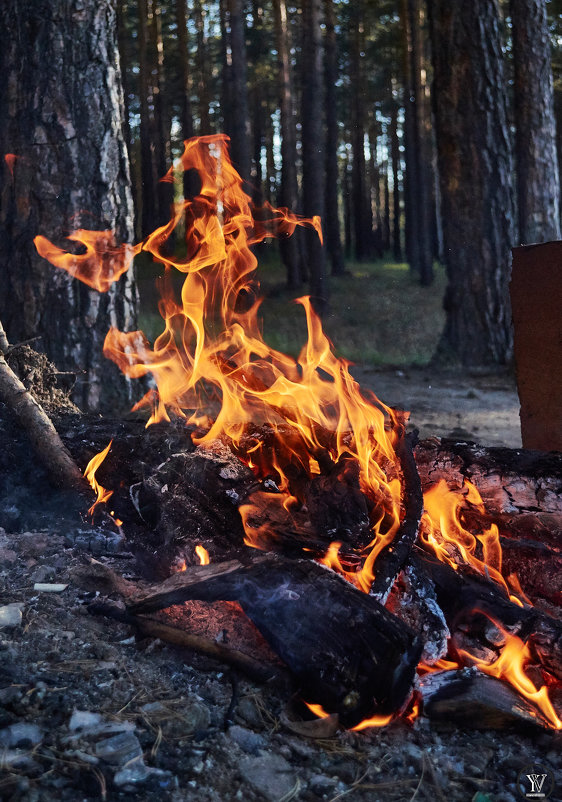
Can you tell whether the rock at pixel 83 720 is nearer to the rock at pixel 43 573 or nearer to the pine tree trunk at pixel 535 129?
the rock at pixel 43 573

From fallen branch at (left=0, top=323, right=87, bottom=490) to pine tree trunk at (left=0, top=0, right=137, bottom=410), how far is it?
5.69 ft

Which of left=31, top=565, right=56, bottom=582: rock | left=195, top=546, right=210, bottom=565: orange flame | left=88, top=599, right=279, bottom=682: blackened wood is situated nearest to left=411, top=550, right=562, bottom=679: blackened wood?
left=88, top=599, right=279, bottom=682: blackened wood

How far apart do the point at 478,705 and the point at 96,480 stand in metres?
2.25

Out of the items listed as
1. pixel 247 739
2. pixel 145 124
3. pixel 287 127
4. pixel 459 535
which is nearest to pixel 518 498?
pixel 459 535

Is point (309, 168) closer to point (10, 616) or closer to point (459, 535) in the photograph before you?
point (459, 535)

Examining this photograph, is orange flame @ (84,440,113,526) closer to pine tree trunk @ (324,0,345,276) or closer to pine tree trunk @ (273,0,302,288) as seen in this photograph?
pine tree trunk @ (273,0,302,288)

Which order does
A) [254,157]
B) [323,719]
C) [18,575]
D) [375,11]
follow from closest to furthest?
[323,719] < [18,575] < [375,11] < [254,157]

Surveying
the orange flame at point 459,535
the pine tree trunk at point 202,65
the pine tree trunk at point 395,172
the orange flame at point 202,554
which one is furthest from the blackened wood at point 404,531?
the pine tree trunk at point 395,172

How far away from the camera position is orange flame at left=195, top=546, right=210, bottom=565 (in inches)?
130

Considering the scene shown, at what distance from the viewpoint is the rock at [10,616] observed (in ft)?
8.95

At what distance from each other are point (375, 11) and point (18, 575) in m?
27.9

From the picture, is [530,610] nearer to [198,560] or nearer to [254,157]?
[198,560]

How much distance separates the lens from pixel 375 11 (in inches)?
1034

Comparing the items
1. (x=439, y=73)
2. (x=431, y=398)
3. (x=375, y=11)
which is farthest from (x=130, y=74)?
(x=431, y=398)
